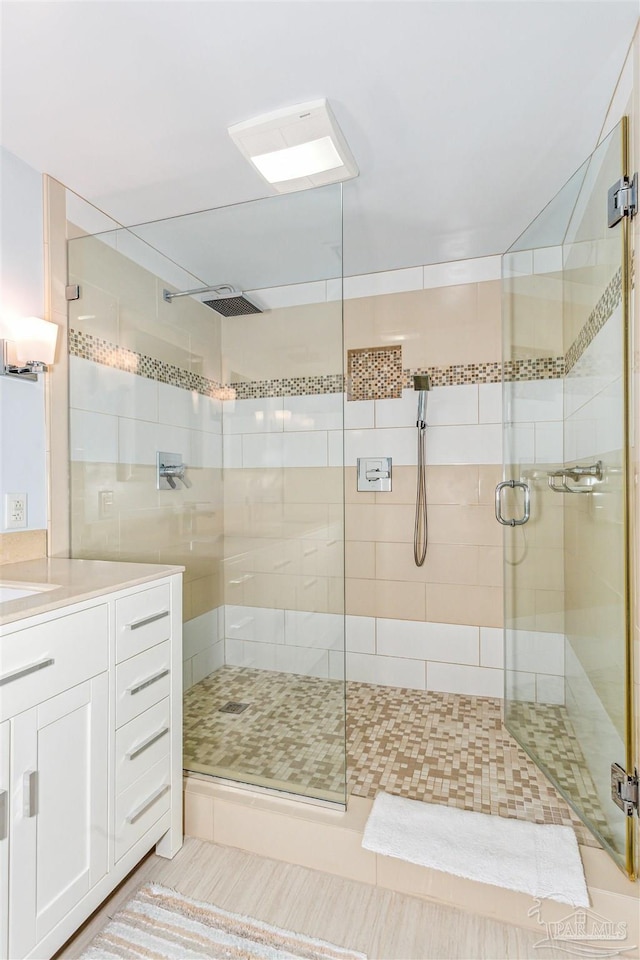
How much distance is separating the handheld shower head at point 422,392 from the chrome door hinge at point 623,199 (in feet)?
4.37

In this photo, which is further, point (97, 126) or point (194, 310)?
point (194, 310)

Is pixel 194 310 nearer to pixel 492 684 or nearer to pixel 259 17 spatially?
pixel 259 17

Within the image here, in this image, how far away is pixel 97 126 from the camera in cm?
178

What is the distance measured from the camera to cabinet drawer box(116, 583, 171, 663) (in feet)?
5.02

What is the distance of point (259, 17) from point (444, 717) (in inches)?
110

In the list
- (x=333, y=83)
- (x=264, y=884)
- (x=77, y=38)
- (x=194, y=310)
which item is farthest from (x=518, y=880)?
(x=77, y=38)

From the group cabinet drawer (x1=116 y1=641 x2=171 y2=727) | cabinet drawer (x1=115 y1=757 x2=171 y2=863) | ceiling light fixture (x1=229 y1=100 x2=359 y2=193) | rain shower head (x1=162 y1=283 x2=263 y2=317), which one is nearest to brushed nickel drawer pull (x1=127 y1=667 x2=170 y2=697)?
cabinet drawer (x1=116 y1=641 x2=171 y2=727)

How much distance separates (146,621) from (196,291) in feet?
4.31

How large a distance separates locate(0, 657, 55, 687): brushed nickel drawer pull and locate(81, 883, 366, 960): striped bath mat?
810 mm

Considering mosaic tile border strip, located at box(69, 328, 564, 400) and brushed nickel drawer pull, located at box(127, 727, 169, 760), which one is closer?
brushed nickel drawer pull, located at box(127, 727, 169, 760)

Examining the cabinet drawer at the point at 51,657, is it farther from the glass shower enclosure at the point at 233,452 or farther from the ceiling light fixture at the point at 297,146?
the ceiling light fixture at the point at 297,146

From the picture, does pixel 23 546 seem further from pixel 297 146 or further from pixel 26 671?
pixel 297 146

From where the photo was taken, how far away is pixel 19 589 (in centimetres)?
153

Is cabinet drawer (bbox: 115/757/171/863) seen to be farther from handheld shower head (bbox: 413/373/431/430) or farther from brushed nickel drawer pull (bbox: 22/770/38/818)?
handheld shower head (bbox: 413/373/431/430)
